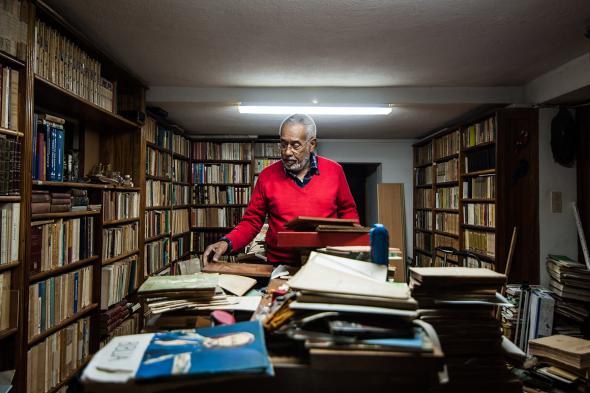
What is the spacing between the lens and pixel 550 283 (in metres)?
3.60

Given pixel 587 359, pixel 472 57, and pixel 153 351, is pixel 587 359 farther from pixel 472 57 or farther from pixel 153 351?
pixel 153 351

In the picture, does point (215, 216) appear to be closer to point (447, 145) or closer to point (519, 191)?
point (447, 145)

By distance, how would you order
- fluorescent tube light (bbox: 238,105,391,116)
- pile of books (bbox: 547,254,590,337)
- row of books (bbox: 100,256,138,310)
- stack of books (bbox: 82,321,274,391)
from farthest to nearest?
fluorescent tube light (bbox: 238,105,391,116)
pile of books (bbox: 547,254,590,337)
row of books (bbox: 100,256,138,310)
stack of books (bbox: 82,321,274,391)

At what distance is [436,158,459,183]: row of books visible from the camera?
193 inches

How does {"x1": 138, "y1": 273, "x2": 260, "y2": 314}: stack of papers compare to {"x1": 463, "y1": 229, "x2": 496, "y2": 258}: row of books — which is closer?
{"x1": 138, "y1": 273, "x2": 260, "y2": 314}: stack of papers

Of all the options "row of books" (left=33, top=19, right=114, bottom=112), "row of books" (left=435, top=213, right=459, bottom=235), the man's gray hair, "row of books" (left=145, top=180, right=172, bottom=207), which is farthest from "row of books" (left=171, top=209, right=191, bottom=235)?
"row of books" (left=435, top=213, right=459, bottom=235)

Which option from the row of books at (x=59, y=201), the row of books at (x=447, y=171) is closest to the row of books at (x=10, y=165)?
the row of books at (x=59, y=201)

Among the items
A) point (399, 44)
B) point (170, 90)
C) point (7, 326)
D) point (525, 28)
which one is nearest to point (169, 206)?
point (170, 90)

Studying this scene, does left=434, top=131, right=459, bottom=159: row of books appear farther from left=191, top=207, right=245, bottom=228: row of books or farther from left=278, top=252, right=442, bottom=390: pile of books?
left=278, top=252, right=442, bottom=390: pile of books

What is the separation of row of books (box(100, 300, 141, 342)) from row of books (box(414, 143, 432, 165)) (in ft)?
15.2

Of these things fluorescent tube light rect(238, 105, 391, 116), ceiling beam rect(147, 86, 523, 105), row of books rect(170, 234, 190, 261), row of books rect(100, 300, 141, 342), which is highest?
ceiling beam rect(147, 86, 523, 105)

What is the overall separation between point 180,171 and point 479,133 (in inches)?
158

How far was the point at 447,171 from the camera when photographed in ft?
17.0

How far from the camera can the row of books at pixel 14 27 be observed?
1.80m
